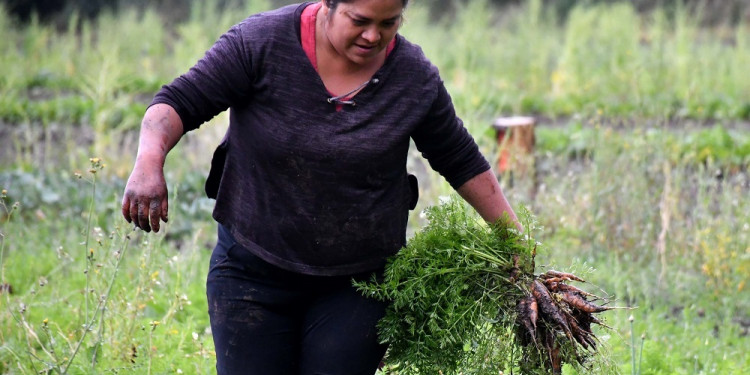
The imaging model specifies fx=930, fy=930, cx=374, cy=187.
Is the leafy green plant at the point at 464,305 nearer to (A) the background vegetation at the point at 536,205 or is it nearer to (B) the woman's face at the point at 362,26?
(A) the background vegetation at the point at 536,205

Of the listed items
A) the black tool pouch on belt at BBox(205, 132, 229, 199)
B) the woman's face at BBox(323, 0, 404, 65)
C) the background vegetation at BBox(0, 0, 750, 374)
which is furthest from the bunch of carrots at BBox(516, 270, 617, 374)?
the black tool pouch on belt at BBox(205, 132, 229, 199)

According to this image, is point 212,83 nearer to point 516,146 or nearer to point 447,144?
point 447,144

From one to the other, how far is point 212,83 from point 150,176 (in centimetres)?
30

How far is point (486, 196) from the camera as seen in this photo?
8.73 ft

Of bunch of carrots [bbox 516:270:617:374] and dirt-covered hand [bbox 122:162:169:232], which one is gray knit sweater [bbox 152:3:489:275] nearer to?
dirt-covered hand [bbox 122:162:169:232]

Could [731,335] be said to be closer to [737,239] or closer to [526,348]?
[737,239]

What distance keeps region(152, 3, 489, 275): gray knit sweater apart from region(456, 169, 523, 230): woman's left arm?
202 millimetres

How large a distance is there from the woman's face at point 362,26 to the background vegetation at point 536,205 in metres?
0.80

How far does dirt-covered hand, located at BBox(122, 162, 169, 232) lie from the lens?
2.20m

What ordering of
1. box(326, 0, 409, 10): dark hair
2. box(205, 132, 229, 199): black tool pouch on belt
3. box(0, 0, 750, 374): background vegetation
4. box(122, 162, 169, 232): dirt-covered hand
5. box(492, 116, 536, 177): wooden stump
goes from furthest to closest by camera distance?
box(492, 116, 536, 177): wooden stump < box(0, 0, 750, 374): background vegetation < box(205, 132, 229, 199): black tool pouch on belt < box(326, 0, 409, 10): dark hair < box(122, 162, 169, 232): dirt-covered hand

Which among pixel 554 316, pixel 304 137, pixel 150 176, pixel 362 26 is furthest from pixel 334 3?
pixel 554 316

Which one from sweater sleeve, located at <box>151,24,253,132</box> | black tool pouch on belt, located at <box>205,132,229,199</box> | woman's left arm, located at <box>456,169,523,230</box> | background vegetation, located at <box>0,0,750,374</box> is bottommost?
background vegetation, located at <box>0,0,750,374</box>

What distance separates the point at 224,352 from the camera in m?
2.52

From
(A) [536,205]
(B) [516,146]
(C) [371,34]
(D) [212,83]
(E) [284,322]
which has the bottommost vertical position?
(A) [536,205]
